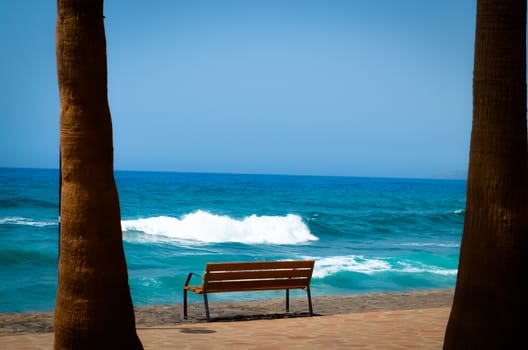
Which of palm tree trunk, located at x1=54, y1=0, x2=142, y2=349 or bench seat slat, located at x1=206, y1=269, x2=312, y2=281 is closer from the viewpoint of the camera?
palm tree trunk, located at x1=54, y1=0, x2=142, y2=349

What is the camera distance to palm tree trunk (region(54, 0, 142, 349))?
6.16 metres

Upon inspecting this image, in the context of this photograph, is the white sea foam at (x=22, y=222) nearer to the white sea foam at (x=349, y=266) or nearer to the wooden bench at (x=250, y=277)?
the white sea foam at (x=349, y=266)

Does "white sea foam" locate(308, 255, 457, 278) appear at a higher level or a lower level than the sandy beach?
lower

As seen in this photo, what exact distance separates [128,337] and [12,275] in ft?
50.2

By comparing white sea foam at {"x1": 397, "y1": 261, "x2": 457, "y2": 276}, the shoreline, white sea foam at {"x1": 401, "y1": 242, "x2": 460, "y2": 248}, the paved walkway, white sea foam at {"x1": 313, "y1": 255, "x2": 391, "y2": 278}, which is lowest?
white sea foam at {"x1": 401, "y1": 242, "x2": 460, "y2": 248}

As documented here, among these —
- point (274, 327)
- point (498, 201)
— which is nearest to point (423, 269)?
point (274, 327)

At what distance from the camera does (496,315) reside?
6.33 m

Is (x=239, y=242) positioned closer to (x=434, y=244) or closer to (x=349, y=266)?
(x=434, y=244)

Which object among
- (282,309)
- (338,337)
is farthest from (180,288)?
(338,337)

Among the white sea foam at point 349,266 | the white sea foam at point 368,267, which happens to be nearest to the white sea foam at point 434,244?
the white sea foam at point 368,267

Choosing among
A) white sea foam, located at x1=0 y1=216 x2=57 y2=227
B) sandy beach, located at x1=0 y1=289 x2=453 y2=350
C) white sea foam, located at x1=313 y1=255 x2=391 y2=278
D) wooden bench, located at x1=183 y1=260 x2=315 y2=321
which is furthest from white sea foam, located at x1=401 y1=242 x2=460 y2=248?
wooden bench, located at x1=183 y1=260 x2=315 y2=321

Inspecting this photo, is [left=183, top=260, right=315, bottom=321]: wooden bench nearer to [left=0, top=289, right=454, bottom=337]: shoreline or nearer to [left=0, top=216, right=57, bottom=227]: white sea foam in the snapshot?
[left=0, top=289, right=454, bottom=337]: shoreline

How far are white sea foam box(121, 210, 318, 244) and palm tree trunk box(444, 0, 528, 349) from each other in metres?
27.5

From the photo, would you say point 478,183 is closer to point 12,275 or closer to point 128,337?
point 128,337
